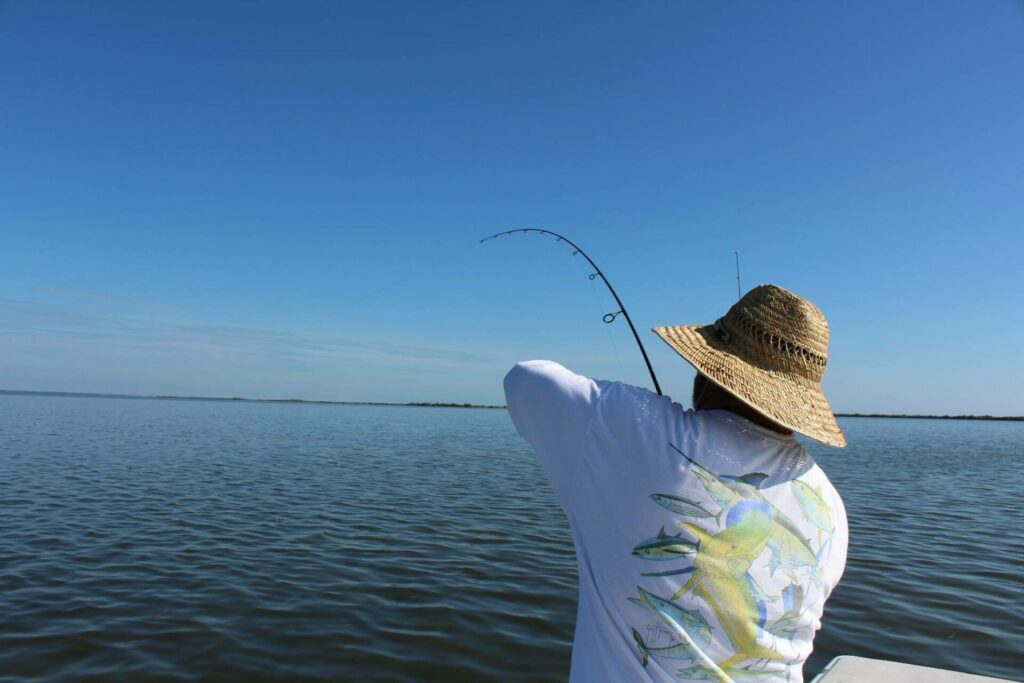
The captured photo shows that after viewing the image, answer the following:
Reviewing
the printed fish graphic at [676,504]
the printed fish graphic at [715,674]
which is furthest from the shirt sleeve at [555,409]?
the printed fish graphic at [715,674]

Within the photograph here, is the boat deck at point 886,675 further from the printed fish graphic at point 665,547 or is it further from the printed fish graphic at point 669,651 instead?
the printed fish graphic at point 665,547

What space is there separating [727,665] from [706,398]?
0.59 meters

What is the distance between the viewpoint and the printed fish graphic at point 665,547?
1.26 metres

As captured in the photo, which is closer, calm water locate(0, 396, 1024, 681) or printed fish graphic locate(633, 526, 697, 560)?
printed fish graphic locate(633, 526, 697, 560)

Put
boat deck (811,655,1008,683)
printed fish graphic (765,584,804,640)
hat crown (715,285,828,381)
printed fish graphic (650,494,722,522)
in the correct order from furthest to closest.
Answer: boat deck (811,655,1008,683), hat crown (715,285,828,381), printed fish graphic (765,584,804,640), printed fish graphic (650,494,722,522)

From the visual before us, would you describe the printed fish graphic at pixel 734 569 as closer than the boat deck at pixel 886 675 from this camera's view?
Yes

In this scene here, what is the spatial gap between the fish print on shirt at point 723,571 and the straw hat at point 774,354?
0.68 feet

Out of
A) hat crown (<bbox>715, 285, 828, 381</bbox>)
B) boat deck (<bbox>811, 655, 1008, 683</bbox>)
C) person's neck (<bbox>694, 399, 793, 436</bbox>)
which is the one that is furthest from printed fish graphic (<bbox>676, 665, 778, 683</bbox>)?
boat deck (<bbox>811, 655, 1008, 683</bbox>)

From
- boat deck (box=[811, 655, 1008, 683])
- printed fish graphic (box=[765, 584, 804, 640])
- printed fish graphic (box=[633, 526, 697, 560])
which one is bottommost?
boat deck (box=[811, 655, 1008, 683])

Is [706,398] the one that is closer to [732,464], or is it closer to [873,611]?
[732,464]

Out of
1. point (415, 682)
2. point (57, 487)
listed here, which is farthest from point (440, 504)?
point (57, 487)

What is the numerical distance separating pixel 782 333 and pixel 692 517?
1.77ft

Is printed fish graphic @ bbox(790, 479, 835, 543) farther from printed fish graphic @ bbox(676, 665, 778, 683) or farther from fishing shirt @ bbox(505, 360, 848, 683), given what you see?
printed fish graphic @ bbox(676, 665, 778, 683)

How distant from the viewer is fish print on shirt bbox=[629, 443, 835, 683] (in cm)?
126
